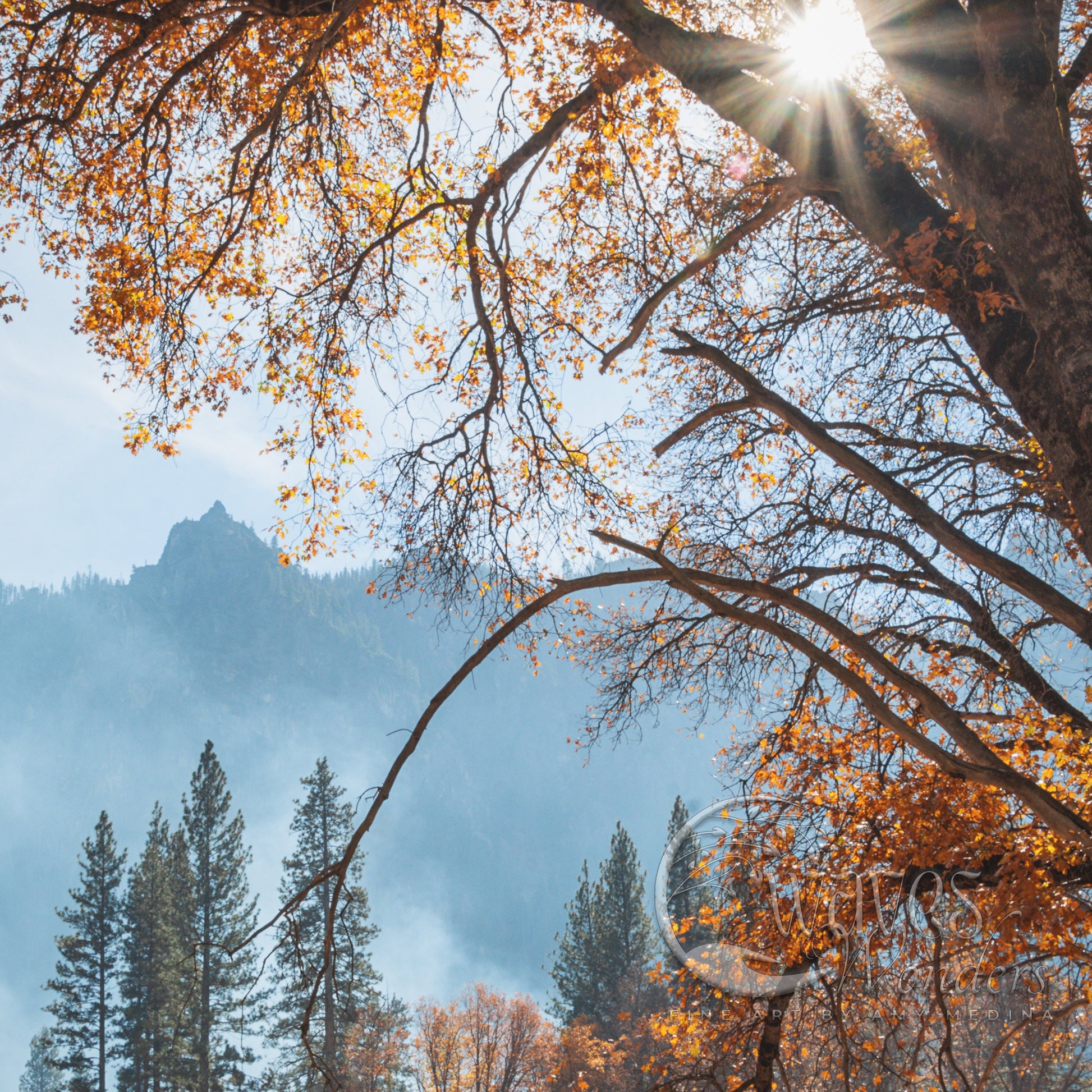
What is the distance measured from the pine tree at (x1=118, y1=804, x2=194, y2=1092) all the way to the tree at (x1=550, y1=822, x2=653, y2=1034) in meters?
16.5

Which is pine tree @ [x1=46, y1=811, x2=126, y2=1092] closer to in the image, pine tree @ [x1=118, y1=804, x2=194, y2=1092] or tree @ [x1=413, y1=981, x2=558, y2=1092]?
pine tree @ [x1=118, y1=804, x2=194, y2=1092]

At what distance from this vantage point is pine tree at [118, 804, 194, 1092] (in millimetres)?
32156

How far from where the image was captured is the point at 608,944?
1510 inches

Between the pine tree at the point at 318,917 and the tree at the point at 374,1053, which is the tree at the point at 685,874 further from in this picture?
the tree at the point at 374,1053

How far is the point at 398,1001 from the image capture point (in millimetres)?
49469

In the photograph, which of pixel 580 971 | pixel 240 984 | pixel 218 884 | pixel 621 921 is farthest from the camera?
pixel 580 971

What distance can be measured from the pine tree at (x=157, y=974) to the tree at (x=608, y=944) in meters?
16.5

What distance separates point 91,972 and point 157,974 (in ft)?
8.75

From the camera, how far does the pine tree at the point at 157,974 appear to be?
32156mm

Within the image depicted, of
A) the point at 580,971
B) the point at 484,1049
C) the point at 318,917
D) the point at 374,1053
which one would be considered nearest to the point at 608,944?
the point at 580,971

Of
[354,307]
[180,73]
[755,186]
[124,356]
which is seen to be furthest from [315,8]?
[124,356]

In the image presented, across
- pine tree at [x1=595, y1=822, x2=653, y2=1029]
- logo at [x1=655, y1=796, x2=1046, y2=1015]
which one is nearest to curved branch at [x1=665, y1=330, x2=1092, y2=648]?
logo at [x1=655, y1=796, x2=1046, y2=1015]

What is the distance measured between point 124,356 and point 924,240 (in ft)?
20.1

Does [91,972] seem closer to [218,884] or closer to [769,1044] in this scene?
[218,884]
